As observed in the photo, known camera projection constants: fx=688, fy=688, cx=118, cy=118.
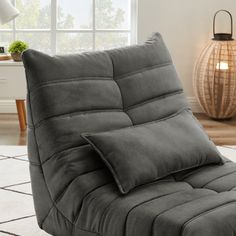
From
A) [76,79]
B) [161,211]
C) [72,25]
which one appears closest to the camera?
[161,211]

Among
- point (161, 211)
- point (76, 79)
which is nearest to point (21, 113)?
point (76, 79)

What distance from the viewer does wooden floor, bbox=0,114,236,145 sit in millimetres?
4824

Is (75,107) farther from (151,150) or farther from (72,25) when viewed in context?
(72,25)

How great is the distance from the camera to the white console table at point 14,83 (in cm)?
507

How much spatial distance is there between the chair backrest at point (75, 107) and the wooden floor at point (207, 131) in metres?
1.83

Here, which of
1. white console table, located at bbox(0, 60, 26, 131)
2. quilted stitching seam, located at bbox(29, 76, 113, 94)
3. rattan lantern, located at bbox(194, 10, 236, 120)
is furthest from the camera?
rattan lantern, located at bbox(194, 10, 236, 120)

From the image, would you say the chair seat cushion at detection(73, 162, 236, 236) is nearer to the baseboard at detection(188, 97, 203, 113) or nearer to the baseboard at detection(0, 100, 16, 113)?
the baseboard at detection(188, 97, 203, 113)

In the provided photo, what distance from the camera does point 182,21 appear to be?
5.60m

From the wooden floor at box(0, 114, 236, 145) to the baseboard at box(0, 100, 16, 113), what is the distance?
0.08 metres

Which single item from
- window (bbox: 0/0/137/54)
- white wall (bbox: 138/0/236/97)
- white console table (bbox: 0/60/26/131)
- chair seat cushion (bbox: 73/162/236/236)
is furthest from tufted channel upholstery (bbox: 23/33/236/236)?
window (bbox: 0/0/137/54)

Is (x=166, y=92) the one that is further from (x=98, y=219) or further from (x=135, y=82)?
(x=98, y=219)

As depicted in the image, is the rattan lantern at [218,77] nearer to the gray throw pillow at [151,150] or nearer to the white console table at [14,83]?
the white console table at [14,83]

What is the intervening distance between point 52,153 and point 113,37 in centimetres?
307

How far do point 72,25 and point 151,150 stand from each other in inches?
123
